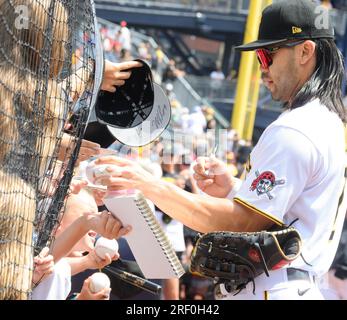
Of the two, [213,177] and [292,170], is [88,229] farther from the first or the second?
[292,170]

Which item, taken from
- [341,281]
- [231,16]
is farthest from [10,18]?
[231,16]

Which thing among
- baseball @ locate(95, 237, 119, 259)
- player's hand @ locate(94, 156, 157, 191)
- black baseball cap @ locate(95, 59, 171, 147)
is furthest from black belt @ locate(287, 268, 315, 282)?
baseball @ locate(95, 237, 119, 259)

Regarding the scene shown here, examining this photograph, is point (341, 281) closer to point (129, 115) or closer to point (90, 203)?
point (90, 203)

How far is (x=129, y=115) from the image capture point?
321 centimetres

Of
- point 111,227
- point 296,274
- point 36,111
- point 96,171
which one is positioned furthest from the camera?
point 296,274

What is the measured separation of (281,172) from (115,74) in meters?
0.79

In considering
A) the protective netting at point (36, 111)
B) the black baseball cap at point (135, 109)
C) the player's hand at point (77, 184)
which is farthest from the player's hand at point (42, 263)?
the black baseball cap at point (135, 109)

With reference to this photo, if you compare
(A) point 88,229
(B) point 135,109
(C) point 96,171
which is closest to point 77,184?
(A) point 88,229

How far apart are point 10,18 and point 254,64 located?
48.1ft

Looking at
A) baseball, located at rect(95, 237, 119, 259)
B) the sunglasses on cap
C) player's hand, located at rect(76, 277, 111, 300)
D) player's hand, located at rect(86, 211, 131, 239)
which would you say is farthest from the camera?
baseball, located at rect(95, 237, 119, 259)

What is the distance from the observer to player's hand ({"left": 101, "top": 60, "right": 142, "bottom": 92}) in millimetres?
3107

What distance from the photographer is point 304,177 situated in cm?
285

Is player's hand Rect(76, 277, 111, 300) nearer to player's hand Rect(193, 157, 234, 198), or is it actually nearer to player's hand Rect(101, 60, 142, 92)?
player's hand Rect(193, 157, 234, 198)

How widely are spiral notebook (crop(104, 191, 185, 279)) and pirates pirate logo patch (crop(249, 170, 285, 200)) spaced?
384mm
